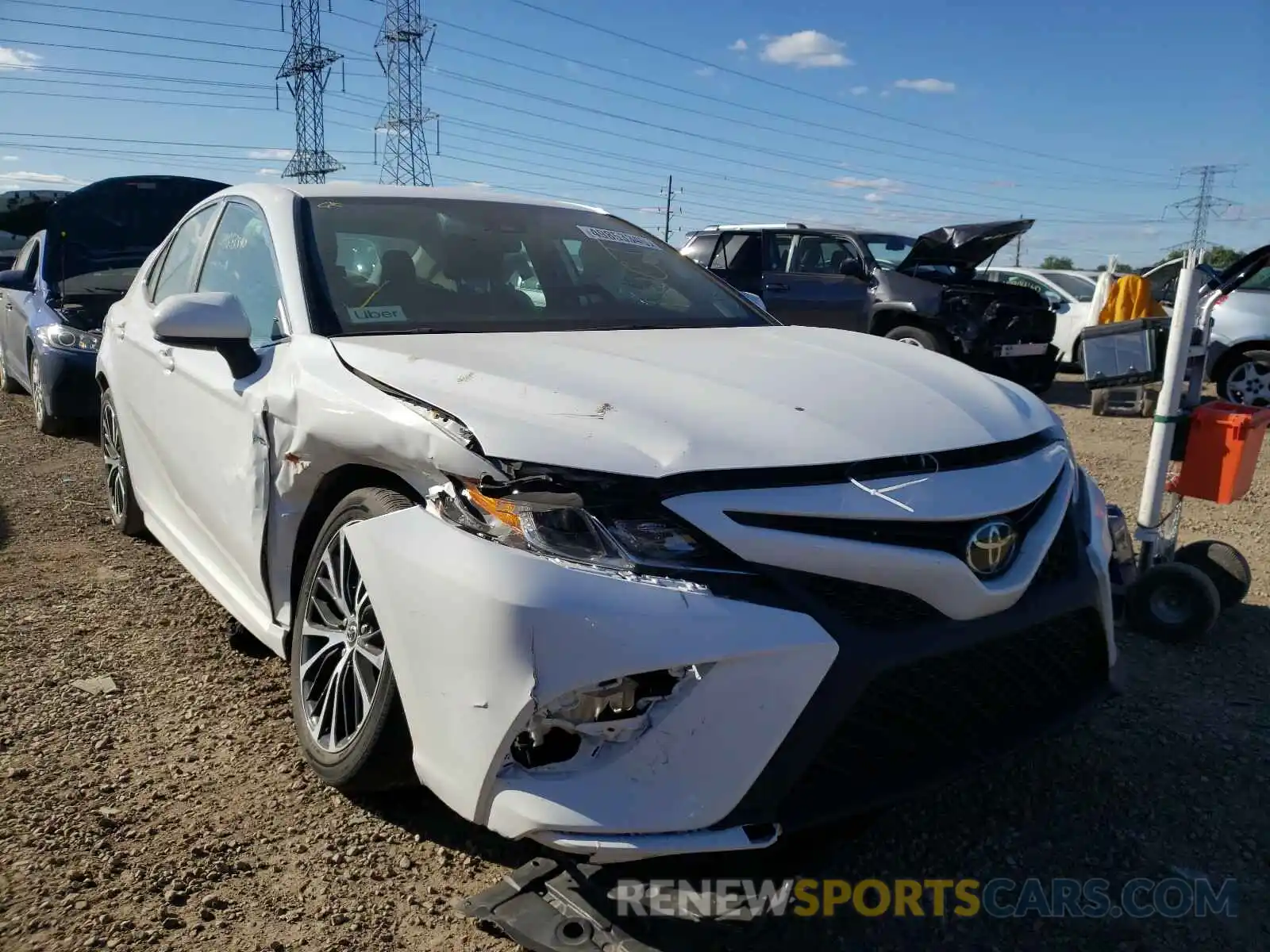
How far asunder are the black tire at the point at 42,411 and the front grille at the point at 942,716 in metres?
6.90

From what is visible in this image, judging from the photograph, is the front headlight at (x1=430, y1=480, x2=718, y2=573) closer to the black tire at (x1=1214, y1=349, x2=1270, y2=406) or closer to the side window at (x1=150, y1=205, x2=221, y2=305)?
the side window at (x1=150, y1=205, x2=221, y2=305)

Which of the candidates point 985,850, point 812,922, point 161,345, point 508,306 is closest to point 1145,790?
point 985,850

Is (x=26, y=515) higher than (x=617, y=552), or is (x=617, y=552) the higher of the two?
Answer: (x=617, y=552)

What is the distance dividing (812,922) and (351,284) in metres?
2.04

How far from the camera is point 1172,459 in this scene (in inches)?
150

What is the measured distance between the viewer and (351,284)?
281 cm

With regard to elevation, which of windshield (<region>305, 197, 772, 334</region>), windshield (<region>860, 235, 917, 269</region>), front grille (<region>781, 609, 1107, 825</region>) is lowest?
front grille (<region>781, 609, 1107, 825</region>)

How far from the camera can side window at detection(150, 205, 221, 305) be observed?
3.72 metres

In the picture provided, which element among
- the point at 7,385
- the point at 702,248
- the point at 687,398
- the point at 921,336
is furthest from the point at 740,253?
the point at 687,398

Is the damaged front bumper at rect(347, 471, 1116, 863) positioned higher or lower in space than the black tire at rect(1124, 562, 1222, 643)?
higher

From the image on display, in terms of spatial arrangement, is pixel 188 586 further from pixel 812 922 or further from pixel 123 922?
pixel 812 922

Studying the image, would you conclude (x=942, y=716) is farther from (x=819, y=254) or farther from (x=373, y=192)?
(x=819, y=254)

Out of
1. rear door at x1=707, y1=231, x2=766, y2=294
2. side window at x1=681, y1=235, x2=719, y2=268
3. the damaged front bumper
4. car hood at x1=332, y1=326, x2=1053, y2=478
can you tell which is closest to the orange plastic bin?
car hood at x1=332, y1=326, x2=1053, y2=478

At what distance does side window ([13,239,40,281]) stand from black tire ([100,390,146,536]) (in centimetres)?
405
